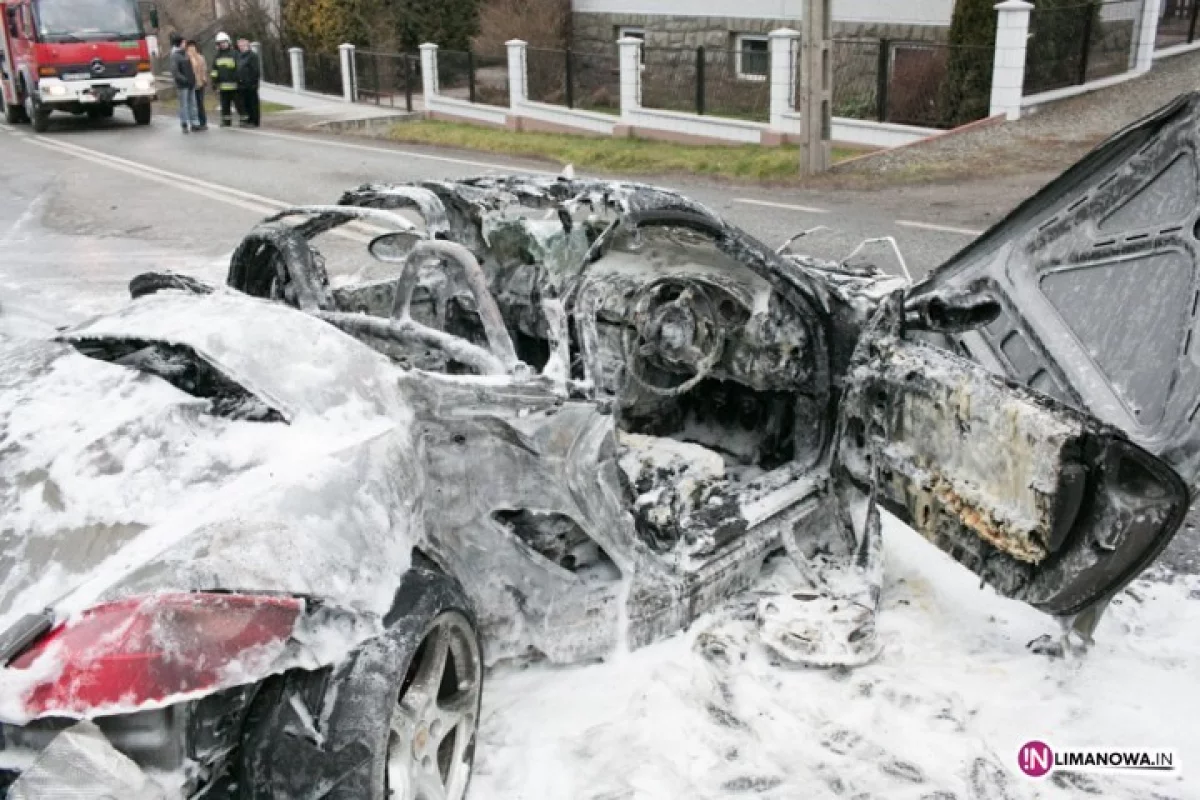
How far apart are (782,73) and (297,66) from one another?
55.0 feet

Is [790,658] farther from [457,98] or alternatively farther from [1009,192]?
[457,98]

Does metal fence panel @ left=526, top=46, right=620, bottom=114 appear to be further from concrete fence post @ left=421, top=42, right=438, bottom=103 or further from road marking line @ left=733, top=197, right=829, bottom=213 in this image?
road marking line @ left=733, top=197, right=829, bottom=213

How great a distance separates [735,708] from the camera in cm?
351

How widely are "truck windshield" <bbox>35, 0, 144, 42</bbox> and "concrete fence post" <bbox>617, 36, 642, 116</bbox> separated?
10.5 meters

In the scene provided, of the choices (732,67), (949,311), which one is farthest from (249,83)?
(949,311)

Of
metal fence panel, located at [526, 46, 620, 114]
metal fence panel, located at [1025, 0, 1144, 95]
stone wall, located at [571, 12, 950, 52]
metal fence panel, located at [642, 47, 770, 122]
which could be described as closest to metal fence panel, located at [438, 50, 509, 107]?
metal fence panel, located at [526, 46, 620, 114]

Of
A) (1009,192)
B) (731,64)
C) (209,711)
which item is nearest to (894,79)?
(731,64)

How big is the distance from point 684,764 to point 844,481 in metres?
1.32

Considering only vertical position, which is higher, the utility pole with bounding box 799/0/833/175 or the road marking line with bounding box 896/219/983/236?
the utility pole with bounding box 799/0/833/175

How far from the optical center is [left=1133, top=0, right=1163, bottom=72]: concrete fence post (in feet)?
57.1

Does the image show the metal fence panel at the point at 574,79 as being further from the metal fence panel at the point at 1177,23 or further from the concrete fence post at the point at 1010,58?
the metal fence panel at the point at 1177,23

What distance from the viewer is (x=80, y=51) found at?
72.3 feet

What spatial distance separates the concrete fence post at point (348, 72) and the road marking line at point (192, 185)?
7.57m

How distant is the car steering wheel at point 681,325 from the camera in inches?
177
